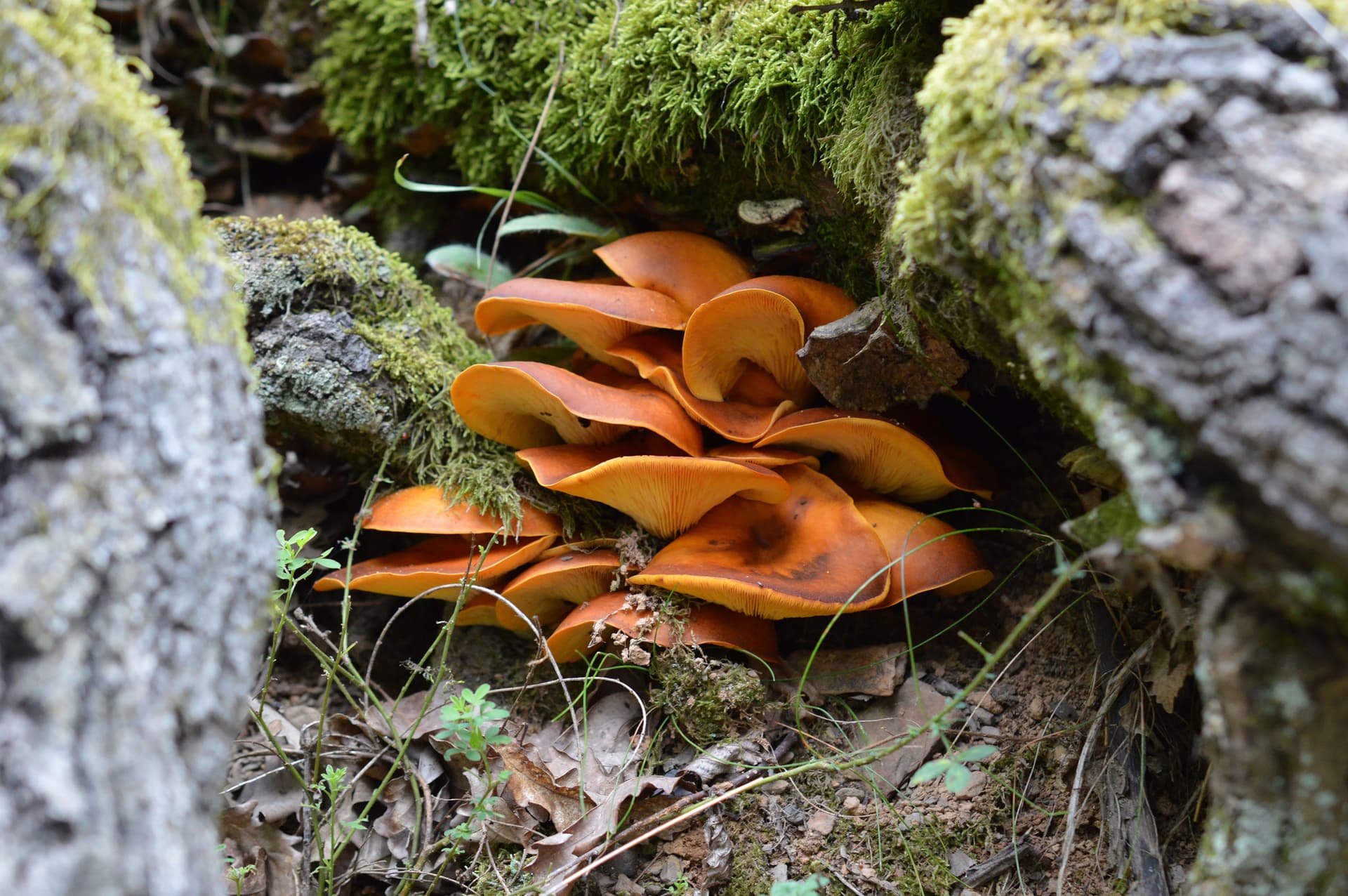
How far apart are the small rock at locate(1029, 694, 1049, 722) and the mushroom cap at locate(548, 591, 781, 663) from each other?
713mm

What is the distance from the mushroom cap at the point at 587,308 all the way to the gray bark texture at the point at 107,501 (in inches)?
52.2

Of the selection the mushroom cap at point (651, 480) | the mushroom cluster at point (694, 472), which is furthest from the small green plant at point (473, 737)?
the mushroom cap at point (651, 480)

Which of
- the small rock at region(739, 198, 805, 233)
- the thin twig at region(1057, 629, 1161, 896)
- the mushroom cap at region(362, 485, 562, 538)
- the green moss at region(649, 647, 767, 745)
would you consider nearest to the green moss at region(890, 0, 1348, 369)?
the thin twig at region(1057, 629, 1161, 896)

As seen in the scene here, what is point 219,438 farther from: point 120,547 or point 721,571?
point 721,571

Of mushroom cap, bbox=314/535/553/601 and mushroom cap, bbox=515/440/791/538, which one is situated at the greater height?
mushroom cap, bbox=515/440/791/538

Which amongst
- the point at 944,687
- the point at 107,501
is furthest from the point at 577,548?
the point at 107,501

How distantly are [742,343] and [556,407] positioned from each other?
0.61m

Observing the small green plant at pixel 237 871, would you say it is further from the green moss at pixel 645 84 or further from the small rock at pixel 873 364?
the green moss at pixel 645 84

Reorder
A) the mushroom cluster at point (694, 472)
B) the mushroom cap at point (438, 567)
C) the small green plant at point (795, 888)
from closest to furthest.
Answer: the small green plant at point (795, 888) → the mushroom cluster at point (694, 472) → the mushroom cap at point (438, 567)

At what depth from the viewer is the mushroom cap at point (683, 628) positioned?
2.46m

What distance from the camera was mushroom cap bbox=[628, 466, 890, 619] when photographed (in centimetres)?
234

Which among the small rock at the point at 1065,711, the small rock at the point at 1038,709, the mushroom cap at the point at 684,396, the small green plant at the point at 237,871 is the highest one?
the mushroom cap at the point at 684,396

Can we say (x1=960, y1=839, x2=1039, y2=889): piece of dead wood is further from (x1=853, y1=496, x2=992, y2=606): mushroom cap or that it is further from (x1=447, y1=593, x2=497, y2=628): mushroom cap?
(x1=447, y1=593, x2=497, y2=628): mushroom cap

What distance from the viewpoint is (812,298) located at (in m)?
2.61
